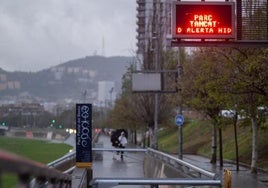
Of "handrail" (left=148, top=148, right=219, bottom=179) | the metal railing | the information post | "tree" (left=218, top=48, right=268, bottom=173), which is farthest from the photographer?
"tree" (left=218, top=48, right=268, bottom=173)

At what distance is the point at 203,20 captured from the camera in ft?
51.4

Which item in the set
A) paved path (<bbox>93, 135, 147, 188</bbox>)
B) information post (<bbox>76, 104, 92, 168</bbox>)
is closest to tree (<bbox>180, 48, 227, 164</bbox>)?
paved path (<bbox>93, 135, 147, 188</bbox>)

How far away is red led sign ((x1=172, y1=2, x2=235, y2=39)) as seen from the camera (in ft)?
51.2

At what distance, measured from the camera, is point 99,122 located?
530ft

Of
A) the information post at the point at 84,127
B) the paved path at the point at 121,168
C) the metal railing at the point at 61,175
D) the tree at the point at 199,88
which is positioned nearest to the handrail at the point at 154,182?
the metal railing at the point at 61,175

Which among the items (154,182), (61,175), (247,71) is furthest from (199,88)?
(61,175)

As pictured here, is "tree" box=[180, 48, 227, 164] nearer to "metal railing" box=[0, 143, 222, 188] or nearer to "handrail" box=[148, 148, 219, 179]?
"handrail" box=[148, 148, 219, 179]

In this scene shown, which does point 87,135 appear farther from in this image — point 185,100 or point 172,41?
point 185,100

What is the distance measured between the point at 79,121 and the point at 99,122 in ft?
477

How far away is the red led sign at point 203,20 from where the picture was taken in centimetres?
1562

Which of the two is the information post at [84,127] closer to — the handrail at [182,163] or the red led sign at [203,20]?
the handrail at [182,163]

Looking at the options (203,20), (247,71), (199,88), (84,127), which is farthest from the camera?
(199,88)

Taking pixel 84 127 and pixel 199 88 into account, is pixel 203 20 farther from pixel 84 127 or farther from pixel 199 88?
pixel 199 88

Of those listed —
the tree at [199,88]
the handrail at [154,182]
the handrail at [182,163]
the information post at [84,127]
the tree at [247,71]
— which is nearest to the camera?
the handrail at [154,182]
